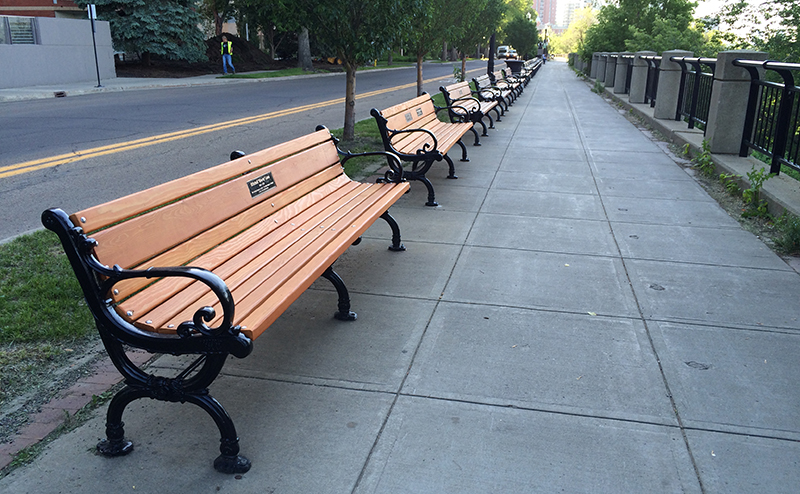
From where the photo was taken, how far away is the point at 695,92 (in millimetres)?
11539

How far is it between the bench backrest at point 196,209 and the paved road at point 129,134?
3.02 metres

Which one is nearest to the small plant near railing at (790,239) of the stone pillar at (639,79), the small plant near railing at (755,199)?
the small plant near railing at (755,199)

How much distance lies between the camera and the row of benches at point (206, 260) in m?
2.70

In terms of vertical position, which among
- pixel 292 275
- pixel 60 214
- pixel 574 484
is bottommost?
pixel 574 484

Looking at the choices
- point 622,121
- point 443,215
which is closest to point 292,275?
point 443,215

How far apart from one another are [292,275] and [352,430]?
90 centimetres

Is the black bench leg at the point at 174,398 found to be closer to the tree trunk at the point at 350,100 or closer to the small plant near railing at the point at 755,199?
the small plant near railing at the point at 755,199

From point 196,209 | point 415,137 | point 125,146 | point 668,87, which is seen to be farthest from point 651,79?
point 196,209

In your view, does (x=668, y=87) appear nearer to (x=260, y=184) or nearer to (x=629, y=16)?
(x=260, y=184)

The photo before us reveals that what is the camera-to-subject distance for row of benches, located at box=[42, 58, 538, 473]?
2699 millimetres

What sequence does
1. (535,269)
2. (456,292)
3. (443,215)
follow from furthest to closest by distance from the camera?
(443,215)
(535,269)
(456,292)

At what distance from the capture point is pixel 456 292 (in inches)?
186

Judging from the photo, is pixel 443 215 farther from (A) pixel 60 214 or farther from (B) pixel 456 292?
(A) pixel 60 214

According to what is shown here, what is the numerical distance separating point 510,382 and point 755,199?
4740 millimetres
